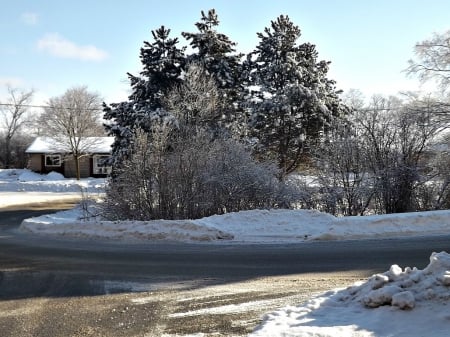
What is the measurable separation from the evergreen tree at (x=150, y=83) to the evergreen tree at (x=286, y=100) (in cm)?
465

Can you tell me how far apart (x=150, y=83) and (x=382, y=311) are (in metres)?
22.8

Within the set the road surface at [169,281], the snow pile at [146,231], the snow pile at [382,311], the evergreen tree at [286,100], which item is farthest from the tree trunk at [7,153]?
the snow pile at [382,311]

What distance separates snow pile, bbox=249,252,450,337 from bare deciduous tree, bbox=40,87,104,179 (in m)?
54.7

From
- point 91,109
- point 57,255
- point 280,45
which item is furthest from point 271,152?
point 91,109

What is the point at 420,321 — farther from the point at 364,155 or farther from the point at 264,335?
the point at 364,155

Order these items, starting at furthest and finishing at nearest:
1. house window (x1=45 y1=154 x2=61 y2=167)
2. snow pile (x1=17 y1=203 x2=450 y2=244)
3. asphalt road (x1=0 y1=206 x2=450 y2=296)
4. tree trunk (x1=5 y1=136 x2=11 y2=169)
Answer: tree trunk (x1=5 y1=136 x2=11 y2=169)
house window (x1=45 y1=154 x2=61 y2=167)
snow pile (x1=17 y1=203 x2=450 y2=244)
asphalt road (x1=0 y1=206 x2=450 y2=296)

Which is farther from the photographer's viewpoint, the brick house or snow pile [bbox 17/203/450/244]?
the brick house

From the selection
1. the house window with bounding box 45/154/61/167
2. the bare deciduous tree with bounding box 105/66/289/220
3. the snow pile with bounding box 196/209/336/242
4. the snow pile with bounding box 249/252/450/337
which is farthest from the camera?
the house window with bounding box 45/154/61/167

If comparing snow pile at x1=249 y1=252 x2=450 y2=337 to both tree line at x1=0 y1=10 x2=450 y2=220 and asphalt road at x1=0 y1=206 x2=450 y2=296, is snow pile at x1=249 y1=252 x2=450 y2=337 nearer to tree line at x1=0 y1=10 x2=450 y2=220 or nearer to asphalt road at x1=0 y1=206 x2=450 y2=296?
A: asphalt road at x1=0 y1=206 x2=450 y2=296

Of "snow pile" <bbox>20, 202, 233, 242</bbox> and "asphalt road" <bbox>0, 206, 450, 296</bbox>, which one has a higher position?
"snow pile" <bbox>20, 202, 233, 242</bbox>

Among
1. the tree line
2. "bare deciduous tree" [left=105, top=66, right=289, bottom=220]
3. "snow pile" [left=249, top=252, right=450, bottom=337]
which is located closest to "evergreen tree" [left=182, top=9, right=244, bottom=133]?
the tree line

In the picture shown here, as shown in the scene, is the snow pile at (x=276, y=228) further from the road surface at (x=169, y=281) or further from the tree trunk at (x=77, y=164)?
the tree trunk at (x=77, y=164)

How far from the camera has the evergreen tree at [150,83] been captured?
26125 millimetres

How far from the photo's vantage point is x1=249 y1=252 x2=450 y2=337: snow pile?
199 inches
